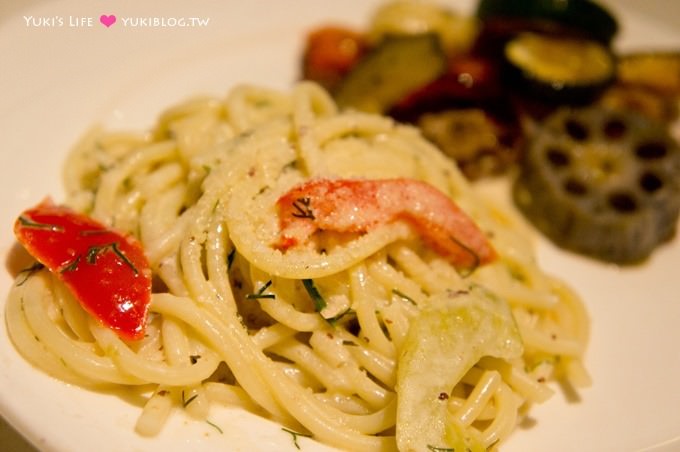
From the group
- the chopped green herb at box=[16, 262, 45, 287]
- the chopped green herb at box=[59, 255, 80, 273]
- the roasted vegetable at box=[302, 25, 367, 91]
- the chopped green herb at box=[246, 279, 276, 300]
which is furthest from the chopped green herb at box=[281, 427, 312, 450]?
the roasted vegetable at box=[302, 25, 367, 91]

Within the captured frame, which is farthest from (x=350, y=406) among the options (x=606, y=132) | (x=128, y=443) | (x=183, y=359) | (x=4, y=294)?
(x=606, y=132)

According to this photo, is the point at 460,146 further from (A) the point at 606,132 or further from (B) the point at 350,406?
(B) the point at 350,406

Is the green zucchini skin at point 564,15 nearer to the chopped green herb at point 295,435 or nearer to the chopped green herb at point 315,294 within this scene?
the chopped green herb at point 315,294

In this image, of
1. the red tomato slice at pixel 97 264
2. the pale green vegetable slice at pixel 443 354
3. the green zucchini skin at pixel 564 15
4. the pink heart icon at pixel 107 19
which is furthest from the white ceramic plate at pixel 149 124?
the green zucchini skin at pixel 564 15

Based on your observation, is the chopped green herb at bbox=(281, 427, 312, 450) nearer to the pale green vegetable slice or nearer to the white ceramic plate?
the white ceramic plate

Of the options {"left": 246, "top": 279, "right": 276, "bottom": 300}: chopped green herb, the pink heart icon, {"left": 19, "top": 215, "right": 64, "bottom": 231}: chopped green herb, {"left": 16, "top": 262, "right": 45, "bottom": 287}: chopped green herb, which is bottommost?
{"left": 246, "top": 279, "right": 276, "bottom": 300}: chopped green herb
